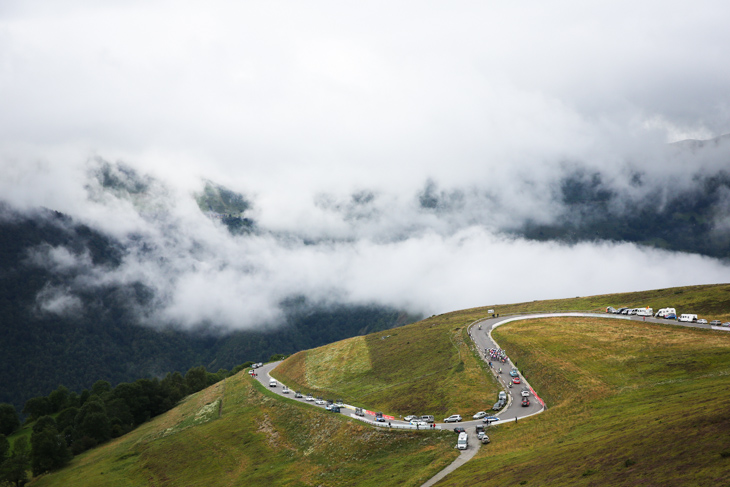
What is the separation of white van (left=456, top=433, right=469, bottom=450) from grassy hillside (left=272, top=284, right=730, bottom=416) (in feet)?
46.4

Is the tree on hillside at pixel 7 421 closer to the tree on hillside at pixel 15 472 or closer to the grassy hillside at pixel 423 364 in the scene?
the tree on hillside at pixel 15 472

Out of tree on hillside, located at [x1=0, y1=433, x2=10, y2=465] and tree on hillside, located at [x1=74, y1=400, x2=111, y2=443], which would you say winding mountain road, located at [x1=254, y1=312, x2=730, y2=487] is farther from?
tree on hillside, located at [x1=0, y1=433, x2=10, y2=465]

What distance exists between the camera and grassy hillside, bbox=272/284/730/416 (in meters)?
96.8

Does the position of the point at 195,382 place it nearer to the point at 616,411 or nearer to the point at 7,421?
the point at 7,421

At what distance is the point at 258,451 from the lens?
94.9 meters

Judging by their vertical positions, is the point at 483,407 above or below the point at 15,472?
below

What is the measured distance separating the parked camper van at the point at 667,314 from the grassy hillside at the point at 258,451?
7782cm

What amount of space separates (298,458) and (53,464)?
81.6 metres

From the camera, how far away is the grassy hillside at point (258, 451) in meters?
73.8

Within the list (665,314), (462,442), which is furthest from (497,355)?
(665,314)

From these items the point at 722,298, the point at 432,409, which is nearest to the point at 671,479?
the point at 432,409

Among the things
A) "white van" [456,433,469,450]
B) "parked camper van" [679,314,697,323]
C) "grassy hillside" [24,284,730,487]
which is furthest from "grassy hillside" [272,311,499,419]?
"parked camper van" [679,314,697,323]

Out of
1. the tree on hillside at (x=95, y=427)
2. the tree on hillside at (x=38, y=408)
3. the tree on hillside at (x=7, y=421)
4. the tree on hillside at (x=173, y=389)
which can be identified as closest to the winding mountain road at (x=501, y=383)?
the tree on hillside at (x=173, y=389)

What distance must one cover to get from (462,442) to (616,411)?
23308 millimetres
